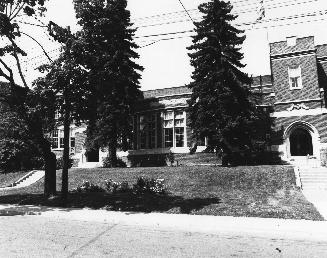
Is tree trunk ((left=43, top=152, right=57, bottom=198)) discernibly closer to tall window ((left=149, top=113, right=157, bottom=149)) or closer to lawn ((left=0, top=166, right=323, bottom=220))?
lawn ((left=0, top=166, right=323, bottom=220))

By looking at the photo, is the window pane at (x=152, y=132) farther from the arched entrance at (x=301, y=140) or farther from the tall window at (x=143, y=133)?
the arched entrance at (x=301, y=140)

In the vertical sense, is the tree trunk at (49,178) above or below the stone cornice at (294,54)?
below

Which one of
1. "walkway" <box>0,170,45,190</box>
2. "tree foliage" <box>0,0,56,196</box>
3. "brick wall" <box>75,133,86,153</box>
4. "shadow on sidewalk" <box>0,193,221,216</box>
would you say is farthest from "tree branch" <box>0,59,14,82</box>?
"brick wall" <box>75,133,86,153</box>

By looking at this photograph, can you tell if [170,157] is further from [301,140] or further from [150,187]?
[150,187]

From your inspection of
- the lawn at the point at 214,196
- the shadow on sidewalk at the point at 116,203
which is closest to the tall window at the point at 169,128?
the lawn at the point at 214,196

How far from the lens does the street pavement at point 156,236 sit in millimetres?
7906

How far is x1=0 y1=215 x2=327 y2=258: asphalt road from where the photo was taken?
7.78 m

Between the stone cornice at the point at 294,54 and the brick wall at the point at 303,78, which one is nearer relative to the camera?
the brick wall at the point at 303,78

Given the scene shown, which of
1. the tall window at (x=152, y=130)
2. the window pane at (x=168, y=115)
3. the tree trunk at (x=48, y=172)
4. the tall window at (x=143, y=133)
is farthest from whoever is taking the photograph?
the tall window at (x=143, y=133)

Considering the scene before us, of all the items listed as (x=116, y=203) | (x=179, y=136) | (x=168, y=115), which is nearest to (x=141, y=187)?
(x=116, y=203)

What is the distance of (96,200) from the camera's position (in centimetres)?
1592

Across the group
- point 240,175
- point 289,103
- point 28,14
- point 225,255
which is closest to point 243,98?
point 289,103

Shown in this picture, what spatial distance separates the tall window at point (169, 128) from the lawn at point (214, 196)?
6.18 meters

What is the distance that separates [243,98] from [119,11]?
1265 cm
